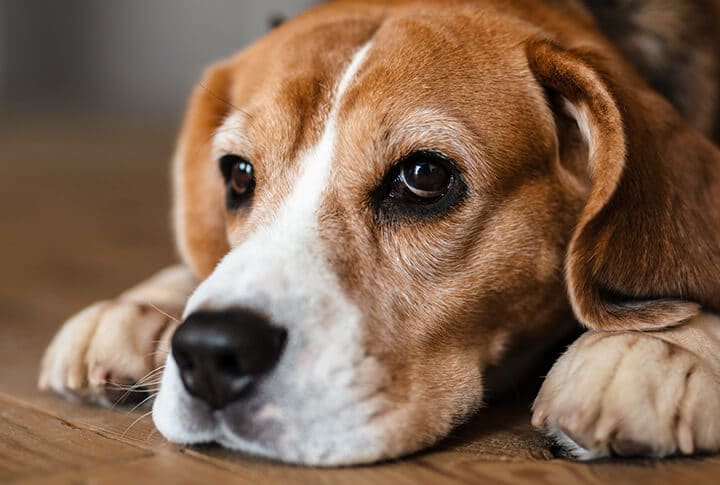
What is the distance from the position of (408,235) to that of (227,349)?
537 millimetres

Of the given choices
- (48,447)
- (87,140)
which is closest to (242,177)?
(48,447)

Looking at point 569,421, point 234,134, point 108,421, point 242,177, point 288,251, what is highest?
point 234,134

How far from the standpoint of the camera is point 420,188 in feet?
7.26

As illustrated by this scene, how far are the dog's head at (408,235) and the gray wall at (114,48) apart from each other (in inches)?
409

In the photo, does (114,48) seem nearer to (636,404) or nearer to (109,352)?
(109,352)

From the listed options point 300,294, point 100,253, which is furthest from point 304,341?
point 100,253

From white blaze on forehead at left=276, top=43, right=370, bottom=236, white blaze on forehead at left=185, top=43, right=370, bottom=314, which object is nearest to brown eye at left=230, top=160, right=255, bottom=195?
white blaze on forehead at left=185, top=43, right=370, bottom=314

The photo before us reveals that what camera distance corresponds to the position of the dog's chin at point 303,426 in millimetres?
1869

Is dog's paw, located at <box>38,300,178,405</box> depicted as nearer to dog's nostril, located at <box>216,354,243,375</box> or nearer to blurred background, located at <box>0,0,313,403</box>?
blurred background, located at <box>0,0,313,403</box>

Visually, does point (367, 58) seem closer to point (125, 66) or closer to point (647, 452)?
point (647, 452)

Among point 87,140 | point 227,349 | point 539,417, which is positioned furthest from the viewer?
point 87,140

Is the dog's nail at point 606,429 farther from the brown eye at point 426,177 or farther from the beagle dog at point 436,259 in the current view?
the brown eye at point 426,177

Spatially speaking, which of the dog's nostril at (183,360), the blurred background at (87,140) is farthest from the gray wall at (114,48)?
the dog's nostril at (183,360)

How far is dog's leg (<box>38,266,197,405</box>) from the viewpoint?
2.35 m
